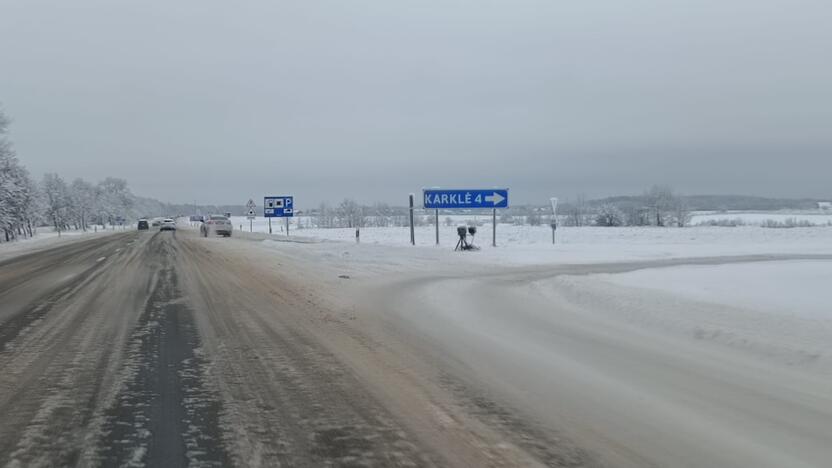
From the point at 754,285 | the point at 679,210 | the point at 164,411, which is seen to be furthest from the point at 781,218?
the point at 164,411

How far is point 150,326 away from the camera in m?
9.07

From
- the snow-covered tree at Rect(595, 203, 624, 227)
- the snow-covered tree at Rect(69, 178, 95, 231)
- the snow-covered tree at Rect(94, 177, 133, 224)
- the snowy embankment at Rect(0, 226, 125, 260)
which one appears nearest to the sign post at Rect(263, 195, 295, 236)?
the snowy embankment at Rect(0, 226, 125, 260)

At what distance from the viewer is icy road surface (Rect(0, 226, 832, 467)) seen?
433cm

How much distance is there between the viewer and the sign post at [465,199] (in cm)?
Result: 3064

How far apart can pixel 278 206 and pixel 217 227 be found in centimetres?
968

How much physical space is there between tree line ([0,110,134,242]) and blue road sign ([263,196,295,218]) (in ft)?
75.7

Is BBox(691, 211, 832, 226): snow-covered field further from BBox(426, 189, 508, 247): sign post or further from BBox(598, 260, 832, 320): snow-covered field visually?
BBox(598, 260, 832, 320): snow-covered field

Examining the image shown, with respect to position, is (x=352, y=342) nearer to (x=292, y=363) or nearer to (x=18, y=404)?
(x=292, y=363)

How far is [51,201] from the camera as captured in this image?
378 feet

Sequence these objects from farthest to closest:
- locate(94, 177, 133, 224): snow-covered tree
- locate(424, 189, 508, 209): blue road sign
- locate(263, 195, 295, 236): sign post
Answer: locate(94, 177, 133, 224): snow-covered tree < locate(263, 195, 295, 236): sign post < locate(424, 189, 508, 209): blue road sign

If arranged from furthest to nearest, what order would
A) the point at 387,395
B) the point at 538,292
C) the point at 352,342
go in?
the point at 538,292
the point at 352,342
the point at 387,395

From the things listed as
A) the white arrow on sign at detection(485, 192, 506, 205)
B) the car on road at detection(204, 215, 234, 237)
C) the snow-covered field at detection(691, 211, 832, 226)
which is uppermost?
the white arrow on sign at detection(485, 192, 506, 205)

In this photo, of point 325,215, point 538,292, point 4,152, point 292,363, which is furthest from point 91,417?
point 325,215

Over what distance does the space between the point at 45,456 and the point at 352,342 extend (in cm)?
430
